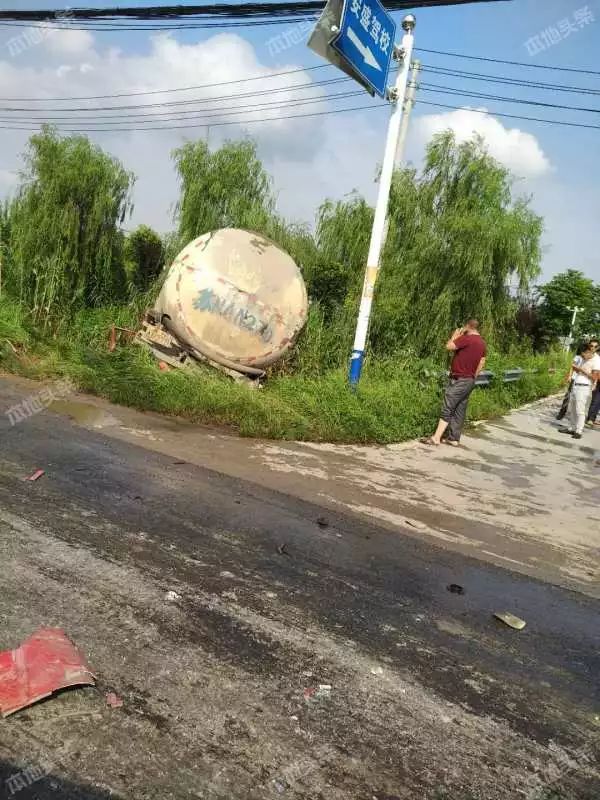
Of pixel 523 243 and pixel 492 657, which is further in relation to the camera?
pixel 523 243

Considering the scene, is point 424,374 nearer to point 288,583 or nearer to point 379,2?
point 379,2

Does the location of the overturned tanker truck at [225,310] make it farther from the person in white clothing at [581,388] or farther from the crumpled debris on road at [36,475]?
the person in white clothing at [581,388]

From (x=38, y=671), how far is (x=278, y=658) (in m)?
1.01

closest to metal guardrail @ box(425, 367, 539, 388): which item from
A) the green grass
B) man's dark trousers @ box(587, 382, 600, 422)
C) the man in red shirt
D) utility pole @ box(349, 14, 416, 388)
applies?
the green grass

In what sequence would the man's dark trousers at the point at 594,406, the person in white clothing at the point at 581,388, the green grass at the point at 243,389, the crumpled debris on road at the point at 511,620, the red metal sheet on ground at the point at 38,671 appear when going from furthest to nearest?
the man's dark trousers at the point at 594,406 < the person in white clothing at the point at 581,388 < the green grass at the point at 243,389 < the crumpled debris on road at the point at 511,620 < the red metal sheet on ground at the point at 38,671

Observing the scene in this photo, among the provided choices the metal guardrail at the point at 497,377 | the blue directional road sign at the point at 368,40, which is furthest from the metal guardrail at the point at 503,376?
the blue directional road sign at the point at 368,40

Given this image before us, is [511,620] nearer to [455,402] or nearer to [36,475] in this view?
[36,475]

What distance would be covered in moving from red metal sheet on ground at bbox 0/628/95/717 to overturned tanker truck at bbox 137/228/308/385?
19.7ft

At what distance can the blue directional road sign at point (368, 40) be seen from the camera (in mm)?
7344

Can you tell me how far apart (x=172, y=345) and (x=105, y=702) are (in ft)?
21.3

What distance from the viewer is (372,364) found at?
409 inches

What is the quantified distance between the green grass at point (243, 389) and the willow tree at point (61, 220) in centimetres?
69

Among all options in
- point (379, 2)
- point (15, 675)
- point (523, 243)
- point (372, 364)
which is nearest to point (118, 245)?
point (372, 364)

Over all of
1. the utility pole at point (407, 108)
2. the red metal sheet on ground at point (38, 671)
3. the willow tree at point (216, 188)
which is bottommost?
the red metal sheet on ground at point (38, 671)
